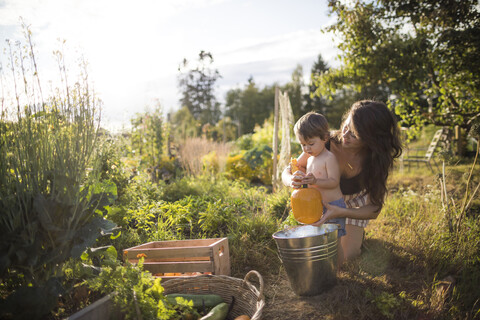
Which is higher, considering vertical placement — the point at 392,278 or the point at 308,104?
the point at 308,104

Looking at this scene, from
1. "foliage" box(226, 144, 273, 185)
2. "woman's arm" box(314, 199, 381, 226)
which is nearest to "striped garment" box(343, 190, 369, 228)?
"woman's arm" box(314, 199, 381, 226)

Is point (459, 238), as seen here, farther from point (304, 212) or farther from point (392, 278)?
point (304, 212)

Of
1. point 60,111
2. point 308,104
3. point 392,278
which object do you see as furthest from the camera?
point 308,104

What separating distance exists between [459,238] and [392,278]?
3.26 feet

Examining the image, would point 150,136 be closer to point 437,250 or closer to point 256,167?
point 256,167

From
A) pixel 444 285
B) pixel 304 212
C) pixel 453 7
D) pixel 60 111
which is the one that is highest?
pixel 453 7

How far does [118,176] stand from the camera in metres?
4.14

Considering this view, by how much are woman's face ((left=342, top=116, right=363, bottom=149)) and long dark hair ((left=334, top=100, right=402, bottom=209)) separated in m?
0.05

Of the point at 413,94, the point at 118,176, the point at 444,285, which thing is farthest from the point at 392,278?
the point at 413,94

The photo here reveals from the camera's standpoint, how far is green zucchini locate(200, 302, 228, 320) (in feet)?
7.13

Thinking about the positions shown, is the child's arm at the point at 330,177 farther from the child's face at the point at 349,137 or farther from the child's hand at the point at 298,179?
the child's face at the point at 349,137

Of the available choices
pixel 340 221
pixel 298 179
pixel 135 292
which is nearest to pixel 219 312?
pixel 135 292

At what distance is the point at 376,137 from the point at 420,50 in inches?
124

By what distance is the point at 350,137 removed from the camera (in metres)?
3.11
